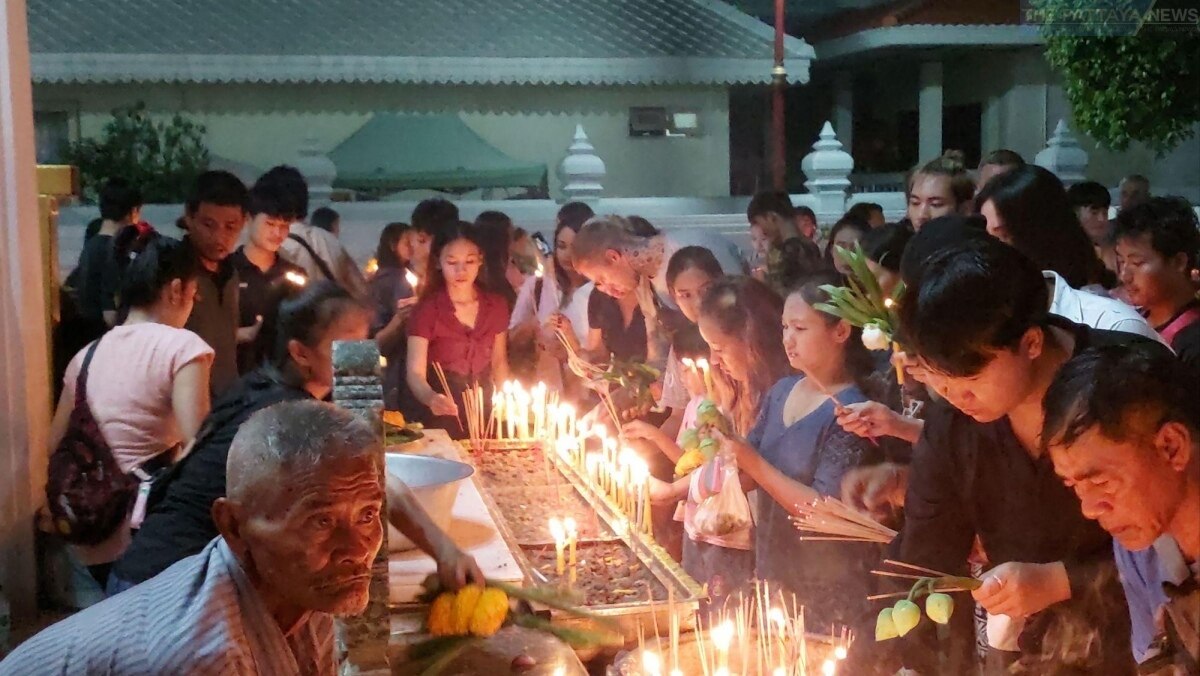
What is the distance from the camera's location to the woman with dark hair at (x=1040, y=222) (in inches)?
96.6

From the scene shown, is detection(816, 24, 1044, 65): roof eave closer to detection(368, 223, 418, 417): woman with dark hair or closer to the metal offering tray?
detection(368, 223, 418, 417): woman with dark hair

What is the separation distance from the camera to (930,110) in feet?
42.8

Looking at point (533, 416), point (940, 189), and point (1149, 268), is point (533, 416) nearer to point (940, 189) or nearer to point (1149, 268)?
point (940, 189)

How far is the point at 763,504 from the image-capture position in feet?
9.49

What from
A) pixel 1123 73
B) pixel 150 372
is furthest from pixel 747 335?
pixel 1123 73

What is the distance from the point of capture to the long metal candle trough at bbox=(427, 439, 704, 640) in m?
2.05

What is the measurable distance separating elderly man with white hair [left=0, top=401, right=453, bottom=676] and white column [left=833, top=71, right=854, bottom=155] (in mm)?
13099

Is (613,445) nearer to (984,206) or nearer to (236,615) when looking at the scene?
(984,206)

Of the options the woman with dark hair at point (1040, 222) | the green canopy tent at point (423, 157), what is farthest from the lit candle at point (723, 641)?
the green canopy tent at point (423, 157)

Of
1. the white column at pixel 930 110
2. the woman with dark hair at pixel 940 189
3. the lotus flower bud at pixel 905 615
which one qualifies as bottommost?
the lotus flower bud at pixel 905 615

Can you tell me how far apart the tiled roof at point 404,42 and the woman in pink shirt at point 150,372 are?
7409mm

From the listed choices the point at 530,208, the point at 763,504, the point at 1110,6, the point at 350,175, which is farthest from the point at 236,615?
the point at 350,175

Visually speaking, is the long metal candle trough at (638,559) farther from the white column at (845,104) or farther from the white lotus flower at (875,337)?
the white column at (845,104)

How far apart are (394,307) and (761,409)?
2.77 meters
